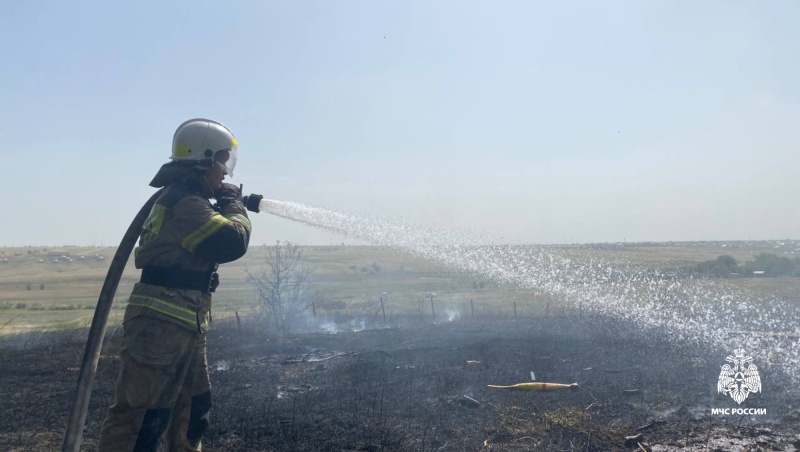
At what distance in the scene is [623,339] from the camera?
558 inches

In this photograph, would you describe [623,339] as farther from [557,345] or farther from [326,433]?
[326,433]

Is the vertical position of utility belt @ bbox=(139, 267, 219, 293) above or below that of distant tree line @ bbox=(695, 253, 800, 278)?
above

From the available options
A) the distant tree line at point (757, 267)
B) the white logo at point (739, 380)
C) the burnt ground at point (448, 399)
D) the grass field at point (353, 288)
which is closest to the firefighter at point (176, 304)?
the burnt ground at point (448, 399)

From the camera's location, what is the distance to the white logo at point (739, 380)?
8.72 m

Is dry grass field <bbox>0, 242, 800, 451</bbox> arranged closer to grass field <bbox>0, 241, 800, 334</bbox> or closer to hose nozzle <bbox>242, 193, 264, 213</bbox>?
hose nozzle <bbox>242, 193, 264, 213</bbox>

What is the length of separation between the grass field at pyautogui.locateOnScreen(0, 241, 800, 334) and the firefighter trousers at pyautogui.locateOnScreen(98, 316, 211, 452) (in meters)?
13.3

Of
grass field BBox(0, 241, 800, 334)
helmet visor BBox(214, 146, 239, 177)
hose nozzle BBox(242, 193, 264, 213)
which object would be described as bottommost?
grass field BBox(0, 241, 800, 334)

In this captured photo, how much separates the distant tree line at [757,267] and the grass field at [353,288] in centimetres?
179

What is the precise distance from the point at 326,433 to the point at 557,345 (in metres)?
8.29

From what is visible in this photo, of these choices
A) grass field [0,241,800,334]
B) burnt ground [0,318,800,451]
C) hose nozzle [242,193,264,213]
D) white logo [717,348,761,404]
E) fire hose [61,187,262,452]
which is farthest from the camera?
grass field [0,241,800,334]

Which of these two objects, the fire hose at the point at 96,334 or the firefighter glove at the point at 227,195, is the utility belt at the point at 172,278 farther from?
the firefighter glove at the point at 227,195

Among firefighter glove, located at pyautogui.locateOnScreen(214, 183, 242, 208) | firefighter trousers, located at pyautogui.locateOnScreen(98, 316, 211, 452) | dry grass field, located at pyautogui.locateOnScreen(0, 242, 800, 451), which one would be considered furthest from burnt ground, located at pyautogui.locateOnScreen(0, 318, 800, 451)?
firefighter glove, located at pyautogui.locateOnScreen(214, 183, 242, 208)

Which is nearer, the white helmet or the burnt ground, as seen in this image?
the white helmet

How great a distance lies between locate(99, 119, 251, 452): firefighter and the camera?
4234mm
